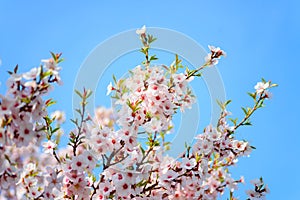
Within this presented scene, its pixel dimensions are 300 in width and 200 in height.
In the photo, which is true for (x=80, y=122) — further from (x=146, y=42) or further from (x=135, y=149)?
(x=146, y=42)

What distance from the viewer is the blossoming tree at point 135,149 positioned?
2.51m

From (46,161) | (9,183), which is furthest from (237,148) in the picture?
(9,183)

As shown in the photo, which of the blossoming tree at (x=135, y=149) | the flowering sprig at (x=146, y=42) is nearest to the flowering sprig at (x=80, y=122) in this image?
the blossoming tree at (x=135, y=149)

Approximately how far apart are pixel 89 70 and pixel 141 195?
0.81 meters

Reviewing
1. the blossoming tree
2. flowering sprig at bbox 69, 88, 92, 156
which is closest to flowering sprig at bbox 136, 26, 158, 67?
the blossoming tree

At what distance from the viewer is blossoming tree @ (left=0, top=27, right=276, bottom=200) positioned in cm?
251

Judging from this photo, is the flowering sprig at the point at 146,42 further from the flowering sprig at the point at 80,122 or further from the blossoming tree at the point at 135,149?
the flowering sprig at the point at 80,122

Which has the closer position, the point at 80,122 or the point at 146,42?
the point at 80,122

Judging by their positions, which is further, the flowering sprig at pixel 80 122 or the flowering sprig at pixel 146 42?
the flowering sprig at pixel 146 42

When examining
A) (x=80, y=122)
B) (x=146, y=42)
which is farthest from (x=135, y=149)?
(x=146, y=42)

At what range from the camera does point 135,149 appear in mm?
2615

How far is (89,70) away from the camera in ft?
8.57

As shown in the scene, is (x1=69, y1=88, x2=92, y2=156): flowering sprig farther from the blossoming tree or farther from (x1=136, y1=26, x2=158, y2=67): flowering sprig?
(x1=136, y1=26, x2=158, y2=67): flowering sprig

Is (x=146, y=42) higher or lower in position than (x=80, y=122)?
higher
